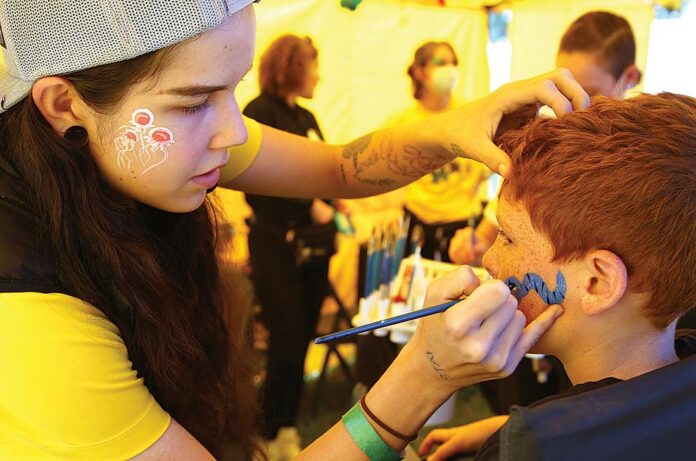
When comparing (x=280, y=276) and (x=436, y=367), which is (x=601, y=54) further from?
(x=436, y=367)

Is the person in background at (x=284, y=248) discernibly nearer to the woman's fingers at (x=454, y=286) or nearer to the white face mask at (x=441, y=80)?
the white face mask at (x=441, y=80)

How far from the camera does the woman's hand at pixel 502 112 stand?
1.06 m

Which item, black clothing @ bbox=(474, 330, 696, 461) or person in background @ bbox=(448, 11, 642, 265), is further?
person in background @ bbox=(448, 11, 642, 265)

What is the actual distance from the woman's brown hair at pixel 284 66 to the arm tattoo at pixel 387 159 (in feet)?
4.79

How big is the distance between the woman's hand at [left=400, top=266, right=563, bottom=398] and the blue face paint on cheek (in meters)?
0.11

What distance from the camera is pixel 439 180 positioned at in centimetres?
322

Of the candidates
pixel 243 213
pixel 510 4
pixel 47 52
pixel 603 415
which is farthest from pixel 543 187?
pixel 510 4

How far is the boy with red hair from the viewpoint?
2.98ft

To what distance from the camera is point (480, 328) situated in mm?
825

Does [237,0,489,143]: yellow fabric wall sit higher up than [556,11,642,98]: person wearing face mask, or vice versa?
[556,11,642,98]: person wearing face mask

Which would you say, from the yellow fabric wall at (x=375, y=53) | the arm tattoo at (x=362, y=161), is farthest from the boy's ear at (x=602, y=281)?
the yellow fabric wall at (x=375, y=53)

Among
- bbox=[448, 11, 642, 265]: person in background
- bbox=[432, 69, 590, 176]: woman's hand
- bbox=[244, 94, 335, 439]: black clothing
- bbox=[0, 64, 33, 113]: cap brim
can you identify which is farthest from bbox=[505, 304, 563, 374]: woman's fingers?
bbox=[244, 94, 335, 439]: black clothing

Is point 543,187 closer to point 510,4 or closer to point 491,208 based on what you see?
point 491,208

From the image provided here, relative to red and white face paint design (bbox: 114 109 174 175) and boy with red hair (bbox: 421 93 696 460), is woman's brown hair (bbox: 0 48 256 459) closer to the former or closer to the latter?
red and white face paint design (bbox: 114 109 174 175)
